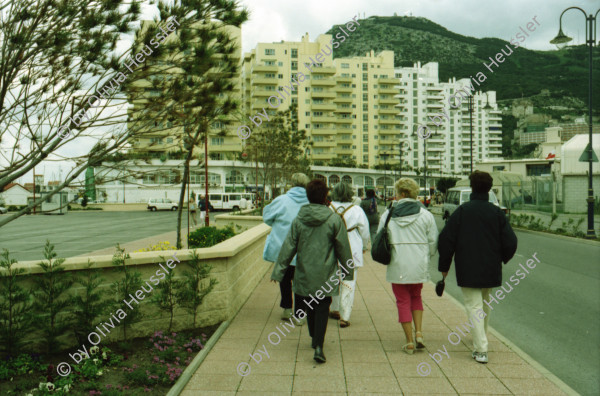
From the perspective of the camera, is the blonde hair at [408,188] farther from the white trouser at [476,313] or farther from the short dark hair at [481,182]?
the white trouser at [476,313]

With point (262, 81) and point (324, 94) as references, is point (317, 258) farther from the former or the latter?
point (324, 94)

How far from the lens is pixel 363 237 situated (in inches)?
263

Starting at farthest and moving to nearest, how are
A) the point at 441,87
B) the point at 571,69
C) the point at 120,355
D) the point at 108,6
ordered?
the point at 571,69 < the point at 441,87 < the point at 120,355 < the point at 108,6

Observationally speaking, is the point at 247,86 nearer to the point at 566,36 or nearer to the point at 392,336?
the point at 566,36

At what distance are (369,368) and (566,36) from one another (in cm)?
1870

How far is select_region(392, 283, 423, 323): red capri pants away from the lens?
5.23m

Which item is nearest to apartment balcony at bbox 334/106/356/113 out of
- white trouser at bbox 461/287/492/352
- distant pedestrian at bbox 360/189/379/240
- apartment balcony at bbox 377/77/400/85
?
apartment balcony at bbox 377/77/400/85

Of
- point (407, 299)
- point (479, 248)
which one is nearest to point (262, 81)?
point (407, 299)

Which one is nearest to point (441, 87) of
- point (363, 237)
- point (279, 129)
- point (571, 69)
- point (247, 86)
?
point (571, 69)

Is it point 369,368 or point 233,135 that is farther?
point 233,135

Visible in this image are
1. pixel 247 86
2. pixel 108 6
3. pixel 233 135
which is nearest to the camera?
pixel 108 6

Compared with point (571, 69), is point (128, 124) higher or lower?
lower

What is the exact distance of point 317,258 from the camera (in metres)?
5.02

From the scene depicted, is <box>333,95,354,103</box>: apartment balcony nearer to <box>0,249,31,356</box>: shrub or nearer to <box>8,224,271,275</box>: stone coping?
<box>8,224,271,275</box>: stone coping
